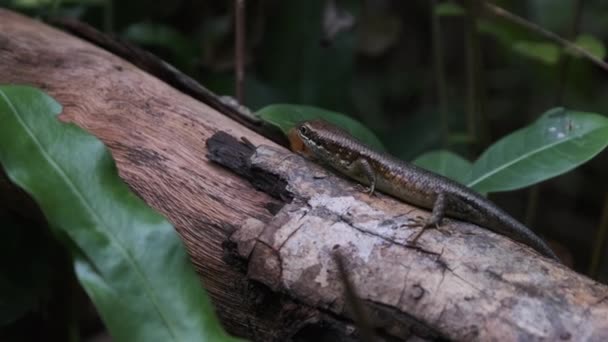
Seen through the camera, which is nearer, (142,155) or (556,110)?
(142,155)

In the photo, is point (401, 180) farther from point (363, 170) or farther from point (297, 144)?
point (297, 144)

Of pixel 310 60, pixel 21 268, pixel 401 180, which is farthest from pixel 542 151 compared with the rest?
pixel 21 268

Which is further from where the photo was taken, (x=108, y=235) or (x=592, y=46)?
(x=592, y=46)

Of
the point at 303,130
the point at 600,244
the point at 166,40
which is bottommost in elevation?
the point at 600,244

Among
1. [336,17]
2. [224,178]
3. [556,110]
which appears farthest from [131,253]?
[336,17]

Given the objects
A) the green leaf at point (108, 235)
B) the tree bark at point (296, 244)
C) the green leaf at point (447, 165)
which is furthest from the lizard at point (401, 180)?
the green leaf at point (108, 235)

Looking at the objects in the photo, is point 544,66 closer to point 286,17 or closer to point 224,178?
point 286,17
